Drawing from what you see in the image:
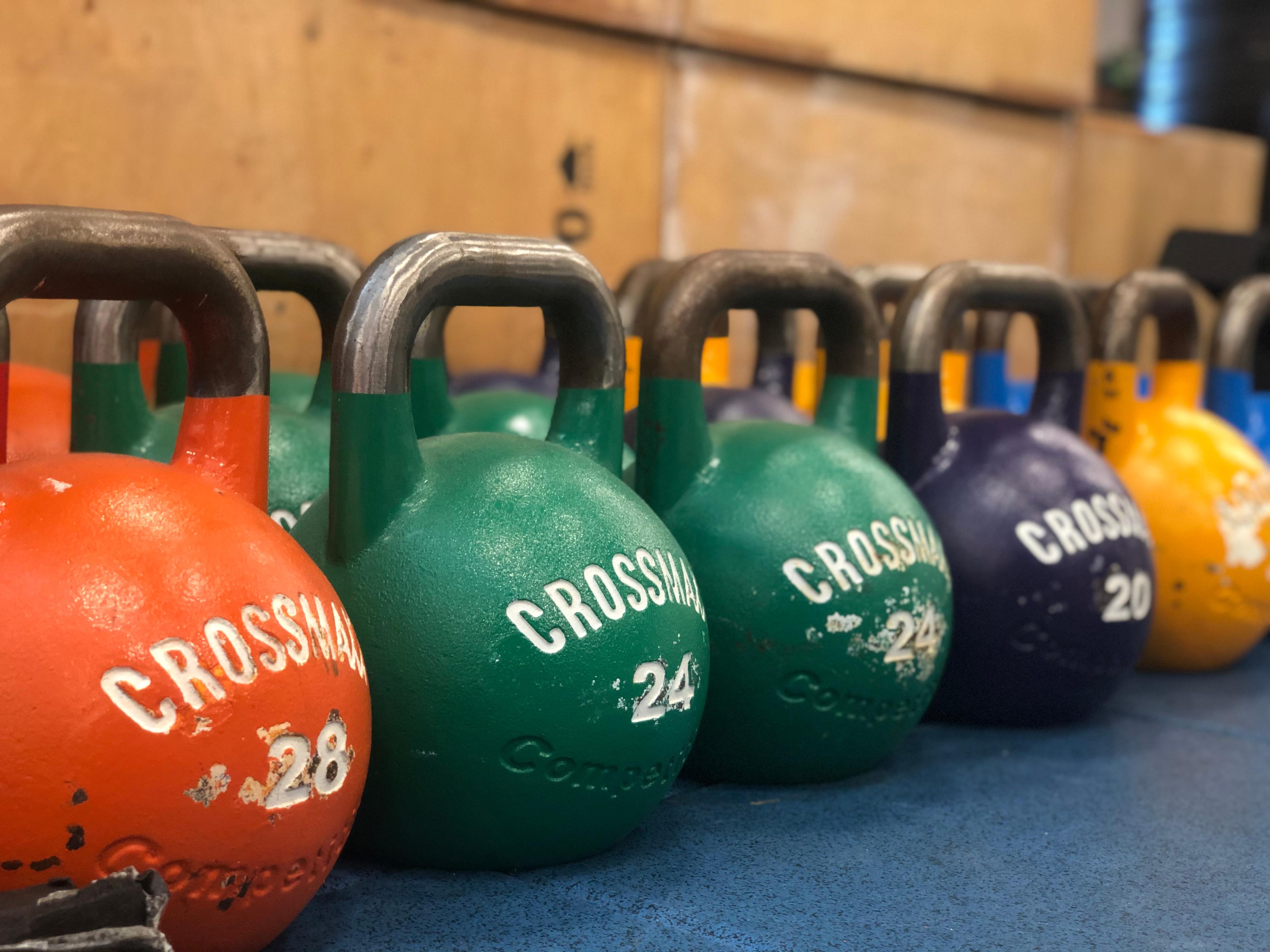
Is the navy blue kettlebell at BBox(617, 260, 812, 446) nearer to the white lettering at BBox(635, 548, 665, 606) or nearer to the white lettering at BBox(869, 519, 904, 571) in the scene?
the white lettering at BBox(869, 519, 904, 571)

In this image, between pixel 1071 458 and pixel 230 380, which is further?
pixel 1071 458

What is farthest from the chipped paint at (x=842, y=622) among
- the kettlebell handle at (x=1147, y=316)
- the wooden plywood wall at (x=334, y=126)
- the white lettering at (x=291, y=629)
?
the wooden plywood wall at (x=334, y=126)

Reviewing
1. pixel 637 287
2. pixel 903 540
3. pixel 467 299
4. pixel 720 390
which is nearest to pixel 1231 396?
pixel 720 390

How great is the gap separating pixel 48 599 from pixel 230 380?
49 centimetres

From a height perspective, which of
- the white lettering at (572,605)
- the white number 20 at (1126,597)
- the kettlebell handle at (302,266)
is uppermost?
the kettlebell handle at (302,266)

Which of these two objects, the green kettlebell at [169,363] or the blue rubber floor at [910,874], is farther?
the green kettlebell at [169,363]

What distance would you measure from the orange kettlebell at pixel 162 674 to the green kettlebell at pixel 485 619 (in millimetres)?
159

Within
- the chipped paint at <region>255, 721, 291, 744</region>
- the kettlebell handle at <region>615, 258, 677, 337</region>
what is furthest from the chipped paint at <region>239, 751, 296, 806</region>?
the kettlebell handle at <region>615, 258, 677, 337</region>

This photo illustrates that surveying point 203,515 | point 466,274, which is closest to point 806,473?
point 466,274

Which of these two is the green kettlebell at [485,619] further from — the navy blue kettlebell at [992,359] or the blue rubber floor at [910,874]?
the navy blue kettlebell at [992,359]

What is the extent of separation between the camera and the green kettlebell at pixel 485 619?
1840mm

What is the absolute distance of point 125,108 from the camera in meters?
3.38

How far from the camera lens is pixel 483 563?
1856 mm

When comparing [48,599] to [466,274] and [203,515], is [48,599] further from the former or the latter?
[466,274]
